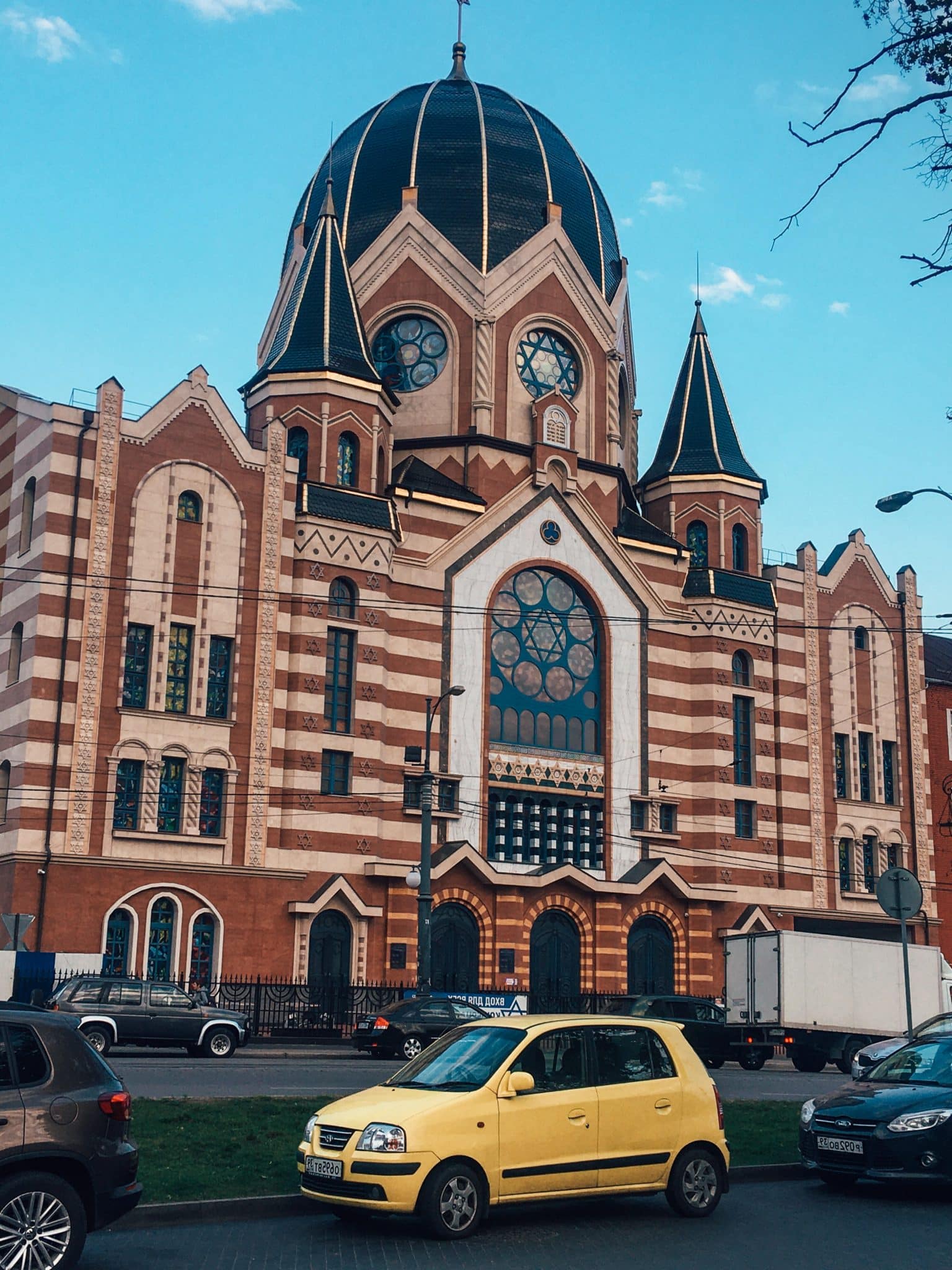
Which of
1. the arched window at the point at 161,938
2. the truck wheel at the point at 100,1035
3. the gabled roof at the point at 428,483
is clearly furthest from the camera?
the gabled roof at the point at 428,483

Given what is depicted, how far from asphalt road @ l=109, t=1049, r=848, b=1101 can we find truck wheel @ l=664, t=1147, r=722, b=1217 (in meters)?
8.13

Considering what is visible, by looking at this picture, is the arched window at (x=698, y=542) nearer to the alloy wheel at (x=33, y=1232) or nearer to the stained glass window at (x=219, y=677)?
the stained glass window at (x=219, y=677)

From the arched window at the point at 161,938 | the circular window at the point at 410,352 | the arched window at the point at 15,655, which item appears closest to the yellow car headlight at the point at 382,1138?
the arched window at the point at 161,938

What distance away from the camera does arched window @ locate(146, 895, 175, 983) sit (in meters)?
40.8

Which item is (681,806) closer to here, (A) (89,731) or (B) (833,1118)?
(A) (89,731)

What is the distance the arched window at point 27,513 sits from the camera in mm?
42625

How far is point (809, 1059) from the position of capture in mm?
35969

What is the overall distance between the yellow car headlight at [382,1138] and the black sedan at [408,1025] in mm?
20144

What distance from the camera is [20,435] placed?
4394 cm

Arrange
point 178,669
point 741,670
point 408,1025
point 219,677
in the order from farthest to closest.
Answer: point 741,670 < point 219,677 < point 178,669 < point 408,1025

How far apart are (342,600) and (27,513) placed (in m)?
9.71

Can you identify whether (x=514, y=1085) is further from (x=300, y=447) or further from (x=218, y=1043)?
(x=300, y=447)

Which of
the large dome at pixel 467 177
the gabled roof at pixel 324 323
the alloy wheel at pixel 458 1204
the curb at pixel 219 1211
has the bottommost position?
the curb at pixel 219 1211

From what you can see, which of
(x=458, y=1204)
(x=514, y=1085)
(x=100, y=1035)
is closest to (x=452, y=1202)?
(x=458, y=1204)
